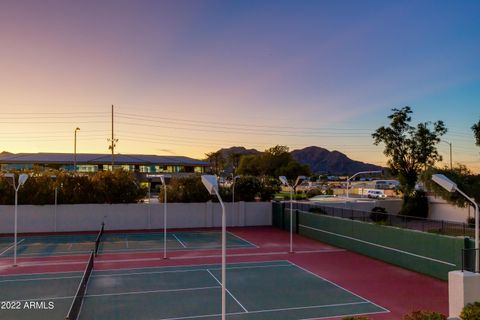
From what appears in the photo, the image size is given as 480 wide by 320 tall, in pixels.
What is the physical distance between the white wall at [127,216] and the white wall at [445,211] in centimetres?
1581

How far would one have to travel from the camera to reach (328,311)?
1464 cm

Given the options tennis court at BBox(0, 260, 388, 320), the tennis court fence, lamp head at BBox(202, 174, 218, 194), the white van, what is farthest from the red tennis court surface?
the white van

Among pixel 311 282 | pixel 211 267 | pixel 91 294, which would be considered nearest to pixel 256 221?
pixel 211 267

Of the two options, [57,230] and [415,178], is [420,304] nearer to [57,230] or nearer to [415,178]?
[57,230]

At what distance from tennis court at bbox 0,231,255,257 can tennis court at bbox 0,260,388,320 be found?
6.43 m

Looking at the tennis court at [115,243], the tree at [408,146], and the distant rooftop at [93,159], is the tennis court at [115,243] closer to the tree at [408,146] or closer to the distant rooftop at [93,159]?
the tree at [408,146]

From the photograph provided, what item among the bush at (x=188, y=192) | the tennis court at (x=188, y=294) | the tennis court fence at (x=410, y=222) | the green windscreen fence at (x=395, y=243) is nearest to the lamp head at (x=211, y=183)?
the tennis court at (x=188, y=294)

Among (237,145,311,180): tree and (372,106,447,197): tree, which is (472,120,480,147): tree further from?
(237,145,311,180): tree

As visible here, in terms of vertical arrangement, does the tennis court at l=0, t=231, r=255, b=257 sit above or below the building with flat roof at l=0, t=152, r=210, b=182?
below

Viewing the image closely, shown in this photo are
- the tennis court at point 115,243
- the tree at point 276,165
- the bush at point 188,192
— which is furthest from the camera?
the tree at point 276,165

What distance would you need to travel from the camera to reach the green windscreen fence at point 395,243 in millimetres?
18781

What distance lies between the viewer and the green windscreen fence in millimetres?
18781

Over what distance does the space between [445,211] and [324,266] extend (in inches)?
960

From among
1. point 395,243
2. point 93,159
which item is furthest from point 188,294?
point 93,159
